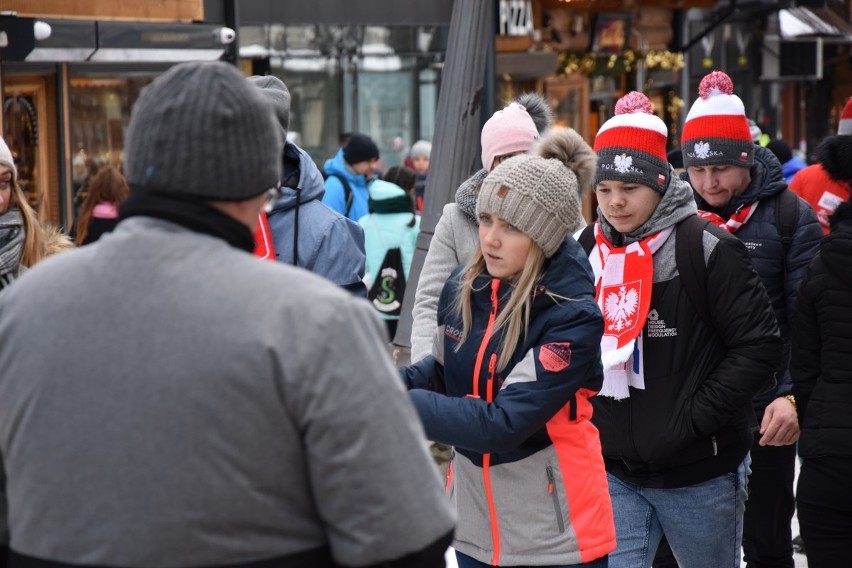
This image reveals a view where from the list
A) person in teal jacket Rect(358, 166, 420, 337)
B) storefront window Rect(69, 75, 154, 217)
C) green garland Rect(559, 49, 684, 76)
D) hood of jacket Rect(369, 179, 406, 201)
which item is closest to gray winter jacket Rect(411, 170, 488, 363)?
person in teal jacket Rect(358, 166, 420, 337)

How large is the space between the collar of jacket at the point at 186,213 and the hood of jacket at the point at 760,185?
3508 millimetres

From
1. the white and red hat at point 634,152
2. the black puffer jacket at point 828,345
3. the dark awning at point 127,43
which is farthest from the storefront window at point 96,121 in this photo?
the black puffer jacket at point 828,345

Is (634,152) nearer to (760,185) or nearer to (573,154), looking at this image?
(573,154)

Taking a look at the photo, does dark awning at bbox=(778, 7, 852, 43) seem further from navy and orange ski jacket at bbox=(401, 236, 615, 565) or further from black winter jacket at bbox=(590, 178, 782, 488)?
navy and orange ski jacket at bbox=(401, 236, 615, 565)

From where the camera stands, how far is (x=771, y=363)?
426 cm

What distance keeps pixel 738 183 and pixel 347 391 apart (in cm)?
361

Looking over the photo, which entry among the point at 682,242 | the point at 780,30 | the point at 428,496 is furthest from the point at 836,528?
the point at 780,30

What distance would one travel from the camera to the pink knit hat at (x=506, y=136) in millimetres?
4949

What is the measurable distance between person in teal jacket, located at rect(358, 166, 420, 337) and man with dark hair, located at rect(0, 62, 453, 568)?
7362mm

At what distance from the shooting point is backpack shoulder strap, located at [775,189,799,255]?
511cm

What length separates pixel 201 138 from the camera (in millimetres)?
1992

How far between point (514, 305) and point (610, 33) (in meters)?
16.1

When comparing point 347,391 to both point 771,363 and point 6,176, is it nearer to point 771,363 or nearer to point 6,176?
point 771,363

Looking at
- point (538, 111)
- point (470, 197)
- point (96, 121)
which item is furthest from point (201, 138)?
point (96, 121)
